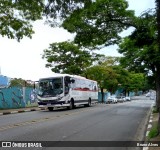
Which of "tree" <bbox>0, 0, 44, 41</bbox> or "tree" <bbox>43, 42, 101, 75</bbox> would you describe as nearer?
"tree" <bbox>0, 0, 44, 41</bbox>

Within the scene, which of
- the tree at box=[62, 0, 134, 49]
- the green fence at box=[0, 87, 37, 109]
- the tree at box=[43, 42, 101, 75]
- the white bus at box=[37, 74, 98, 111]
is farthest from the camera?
the tree at box=[43, 42, 101, 75]

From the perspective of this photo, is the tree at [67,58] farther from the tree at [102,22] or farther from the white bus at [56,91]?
the tree at [102,22]

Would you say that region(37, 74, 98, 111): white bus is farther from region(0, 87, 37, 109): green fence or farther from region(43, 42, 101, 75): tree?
region(43, 42, 101, 75): tree

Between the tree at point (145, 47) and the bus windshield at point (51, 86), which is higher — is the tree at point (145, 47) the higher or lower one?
the higher one

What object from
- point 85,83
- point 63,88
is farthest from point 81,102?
point 63,88

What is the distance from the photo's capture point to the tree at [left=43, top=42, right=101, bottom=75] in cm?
5166

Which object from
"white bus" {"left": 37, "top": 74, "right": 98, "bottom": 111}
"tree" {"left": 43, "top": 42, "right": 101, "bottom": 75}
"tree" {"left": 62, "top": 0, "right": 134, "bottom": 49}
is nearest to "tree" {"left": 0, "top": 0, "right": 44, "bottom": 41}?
"tree" {"left": 62, "top": 0, "right": 134, "bottom": 49}

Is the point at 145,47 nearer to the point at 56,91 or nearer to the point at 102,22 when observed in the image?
the point at 102,22

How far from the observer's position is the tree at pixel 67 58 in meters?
51.7

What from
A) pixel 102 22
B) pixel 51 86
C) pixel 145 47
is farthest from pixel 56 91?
pixel 102 22

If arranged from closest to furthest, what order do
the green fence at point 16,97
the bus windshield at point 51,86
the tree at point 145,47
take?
1. the tree at point 145,47
2. the bus windshield at point 51,86
3. the green fence at point 16,97

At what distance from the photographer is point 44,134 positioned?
44.8 ft

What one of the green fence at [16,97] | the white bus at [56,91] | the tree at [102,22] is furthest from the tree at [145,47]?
the green fence at [16,97]

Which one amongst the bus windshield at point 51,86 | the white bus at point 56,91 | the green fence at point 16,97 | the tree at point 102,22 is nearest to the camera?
the tree at point 102,22
